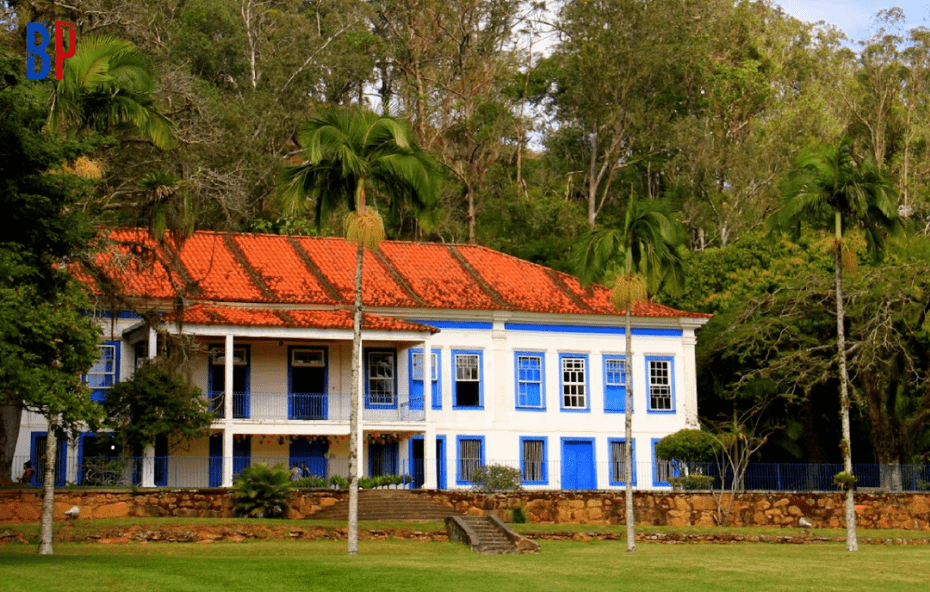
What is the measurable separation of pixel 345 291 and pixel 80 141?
16899 mm

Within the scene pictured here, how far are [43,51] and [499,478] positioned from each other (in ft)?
52.2

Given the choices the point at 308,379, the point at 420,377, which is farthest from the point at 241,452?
the point at 420,377

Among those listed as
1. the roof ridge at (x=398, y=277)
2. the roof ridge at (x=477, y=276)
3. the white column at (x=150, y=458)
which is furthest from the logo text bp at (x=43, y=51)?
the roof ridge at (x=477, y=276)

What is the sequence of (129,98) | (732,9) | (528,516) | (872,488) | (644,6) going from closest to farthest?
(129,98) < (528,516) < (872,488) < (644,6) < (732,9)

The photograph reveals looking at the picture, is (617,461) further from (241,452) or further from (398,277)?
(241,452)

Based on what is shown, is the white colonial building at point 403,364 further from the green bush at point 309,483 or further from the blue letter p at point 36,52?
the blue letter p at point 36,52

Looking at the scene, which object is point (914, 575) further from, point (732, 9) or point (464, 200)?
point (732, 9)

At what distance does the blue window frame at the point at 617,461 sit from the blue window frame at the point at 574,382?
131 centimetres

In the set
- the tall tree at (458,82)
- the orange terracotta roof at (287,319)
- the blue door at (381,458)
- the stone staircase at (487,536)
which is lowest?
the stone staircase at (487,536)

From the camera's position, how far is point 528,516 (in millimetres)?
36062

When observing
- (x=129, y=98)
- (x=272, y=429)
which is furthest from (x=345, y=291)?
(x=129, y=98)

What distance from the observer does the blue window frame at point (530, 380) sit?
4259 cm

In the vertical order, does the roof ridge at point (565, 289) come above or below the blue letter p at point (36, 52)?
below

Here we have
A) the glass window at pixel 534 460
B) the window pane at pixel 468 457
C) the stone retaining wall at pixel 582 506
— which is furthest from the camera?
the glass window at pixel 534 460
